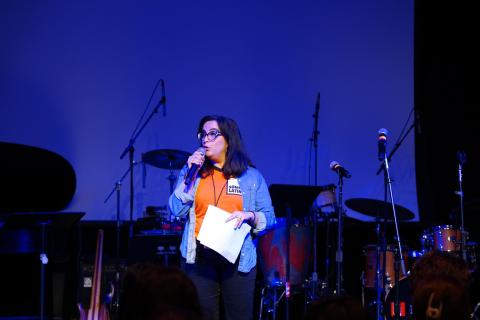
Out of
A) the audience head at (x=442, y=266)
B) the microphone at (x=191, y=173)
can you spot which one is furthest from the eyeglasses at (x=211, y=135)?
the audience head at (x=442, y=266)

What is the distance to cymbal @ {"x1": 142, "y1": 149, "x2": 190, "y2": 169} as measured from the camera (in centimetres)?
705

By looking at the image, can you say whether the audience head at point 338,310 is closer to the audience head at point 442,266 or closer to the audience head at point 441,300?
the audience head at point 441,300

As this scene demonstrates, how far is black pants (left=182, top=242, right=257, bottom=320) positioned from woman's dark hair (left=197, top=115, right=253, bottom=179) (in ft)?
1.62

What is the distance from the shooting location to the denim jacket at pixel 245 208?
4.17 metres

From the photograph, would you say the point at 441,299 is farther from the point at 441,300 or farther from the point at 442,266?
the point at 442,266

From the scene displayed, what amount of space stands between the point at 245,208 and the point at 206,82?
13.3 feet

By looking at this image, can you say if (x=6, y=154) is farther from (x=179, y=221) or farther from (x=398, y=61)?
(x=398, y=61)

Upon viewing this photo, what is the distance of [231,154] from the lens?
14.3ft

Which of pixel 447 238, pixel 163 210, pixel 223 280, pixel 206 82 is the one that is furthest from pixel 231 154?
pixel 206 82

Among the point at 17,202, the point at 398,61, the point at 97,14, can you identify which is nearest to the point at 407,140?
the point at 398,61

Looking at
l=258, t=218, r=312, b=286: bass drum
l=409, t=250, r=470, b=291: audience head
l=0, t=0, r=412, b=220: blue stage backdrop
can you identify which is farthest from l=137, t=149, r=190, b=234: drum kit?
l=409, t=250, r=470, b=291: audience head

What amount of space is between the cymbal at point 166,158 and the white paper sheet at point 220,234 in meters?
2.95

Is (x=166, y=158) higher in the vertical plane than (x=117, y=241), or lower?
higher

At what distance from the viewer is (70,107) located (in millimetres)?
7820
